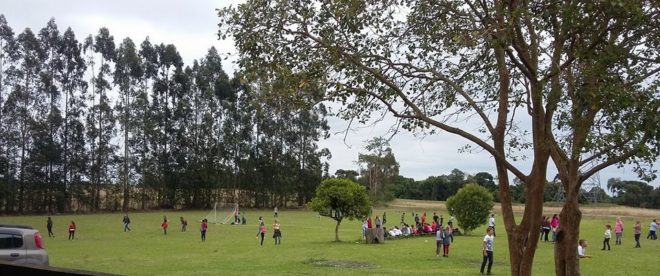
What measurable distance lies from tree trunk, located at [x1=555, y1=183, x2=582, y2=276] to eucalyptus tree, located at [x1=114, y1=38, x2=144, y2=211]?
69.1 m

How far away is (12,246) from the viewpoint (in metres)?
11.5

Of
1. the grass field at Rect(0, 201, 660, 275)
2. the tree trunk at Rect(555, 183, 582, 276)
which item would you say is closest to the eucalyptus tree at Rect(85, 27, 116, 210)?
the grass field at Rect(0, 201, 660, 275)

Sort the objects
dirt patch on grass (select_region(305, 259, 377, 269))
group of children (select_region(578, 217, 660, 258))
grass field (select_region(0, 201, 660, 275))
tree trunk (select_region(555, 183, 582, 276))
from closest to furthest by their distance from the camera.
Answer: tree trunk (select_region(555, 183, 582, 276))
grass field (select_region(0, 201, 660, 275))
dirt patch on grass (select_region(305, 259, 377, 269))
group of children (select_region(578, 217, 660, 258))

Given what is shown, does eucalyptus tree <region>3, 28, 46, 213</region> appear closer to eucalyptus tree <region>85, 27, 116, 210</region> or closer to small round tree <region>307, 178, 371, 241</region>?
eucalyptus tree <region>85, 27, 116, 210</region>

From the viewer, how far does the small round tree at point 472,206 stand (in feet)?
126

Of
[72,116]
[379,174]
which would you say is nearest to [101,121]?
[72,116]

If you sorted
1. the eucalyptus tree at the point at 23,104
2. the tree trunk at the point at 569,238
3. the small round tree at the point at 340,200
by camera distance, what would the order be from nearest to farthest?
the tree trunk at the point at 569,238, the small round tree at the point at 340,200, the eucalyptus tree at the point at 23,104

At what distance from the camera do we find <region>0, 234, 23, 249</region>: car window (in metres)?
11.5

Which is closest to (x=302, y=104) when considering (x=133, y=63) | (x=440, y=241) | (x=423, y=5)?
(x=423, y=5)

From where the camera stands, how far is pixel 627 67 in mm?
7887

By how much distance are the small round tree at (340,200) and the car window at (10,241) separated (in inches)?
848

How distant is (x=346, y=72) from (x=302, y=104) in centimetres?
91

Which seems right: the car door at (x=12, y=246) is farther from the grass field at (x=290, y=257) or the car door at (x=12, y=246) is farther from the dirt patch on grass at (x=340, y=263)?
the dirt patch on grass at (x=340, y=263)

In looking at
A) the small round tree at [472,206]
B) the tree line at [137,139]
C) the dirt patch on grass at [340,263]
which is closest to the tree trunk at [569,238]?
the dirt patch on grass at [340,263]
